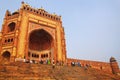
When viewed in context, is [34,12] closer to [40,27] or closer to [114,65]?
[40,27]

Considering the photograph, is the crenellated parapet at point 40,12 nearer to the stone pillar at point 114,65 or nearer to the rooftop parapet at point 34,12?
the rooftop parapet at point 34,12

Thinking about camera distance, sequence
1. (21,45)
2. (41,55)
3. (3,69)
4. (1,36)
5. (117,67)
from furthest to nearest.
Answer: (117,67)
(41,55)
(1,36)
(21,45)
(3,69)

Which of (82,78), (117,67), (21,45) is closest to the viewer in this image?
(82,78)

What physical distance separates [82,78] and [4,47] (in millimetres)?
16076

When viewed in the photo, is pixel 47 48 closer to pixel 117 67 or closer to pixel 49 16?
pixel 49 16

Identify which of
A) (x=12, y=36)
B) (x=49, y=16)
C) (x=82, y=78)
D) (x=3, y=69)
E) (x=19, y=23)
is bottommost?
(x=82, y=78)

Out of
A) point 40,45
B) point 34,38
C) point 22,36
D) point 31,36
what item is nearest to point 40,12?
point 31,36

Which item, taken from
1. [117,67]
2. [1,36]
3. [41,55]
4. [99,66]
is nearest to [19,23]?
[1,36]

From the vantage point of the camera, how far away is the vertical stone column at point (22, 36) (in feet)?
79.7

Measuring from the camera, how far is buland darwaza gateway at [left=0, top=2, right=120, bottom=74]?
25.3 metres

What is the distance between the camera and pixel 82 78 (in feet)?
54.5

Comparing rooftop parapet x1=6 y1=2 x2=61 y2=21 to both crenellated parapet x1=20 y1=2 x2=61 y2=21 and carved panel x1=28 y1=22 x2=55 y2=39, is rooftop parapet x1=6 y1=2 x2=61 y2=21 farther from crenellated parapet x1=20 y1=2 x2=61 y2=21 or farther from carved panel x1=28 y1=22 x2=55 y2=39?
carved panel x1=28 y1=22 x2=55 y2=39

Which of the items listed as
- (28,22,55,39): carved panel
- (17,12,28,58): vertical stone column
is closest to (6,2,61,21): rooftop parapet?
(17,12,28,58): vertical stone column

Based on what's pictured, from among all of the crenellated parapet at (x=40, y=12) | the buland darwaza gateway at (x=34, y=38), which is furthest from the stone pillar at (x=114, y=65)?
the crenellated parapet at (x=40, y=12)
